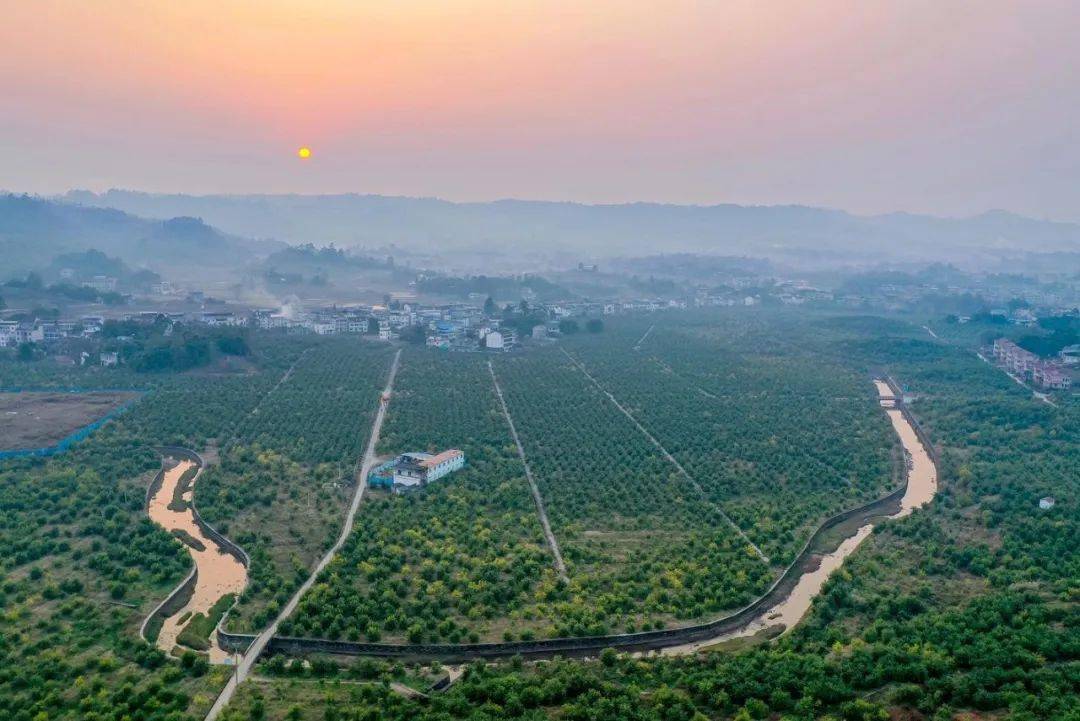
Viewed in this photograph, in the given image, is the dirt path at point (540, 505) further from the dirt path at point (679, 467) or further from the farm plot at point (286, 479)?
the farm plot at point (286, 479)

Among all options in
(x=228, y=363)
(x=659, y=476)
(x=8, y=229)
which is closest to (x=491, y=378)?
(x=228, y=363)

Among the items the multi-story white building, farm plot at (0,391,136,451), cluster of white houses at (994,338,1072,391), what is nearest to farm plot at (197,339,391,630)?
the multi-story white building

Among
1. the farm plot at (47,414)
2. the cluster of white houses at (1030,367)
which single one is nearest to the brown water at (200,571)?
the farm plot at (47,414)

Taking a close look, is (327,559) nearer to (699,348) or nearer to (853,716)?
(853,716)

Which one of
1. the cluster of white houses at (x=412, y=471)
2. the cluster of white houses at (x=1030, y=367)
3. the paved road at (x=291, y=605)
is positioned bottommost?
the paved road at (x=291, y=605)

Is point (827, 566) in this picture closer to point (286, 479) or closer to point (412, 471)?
point (412, 471)

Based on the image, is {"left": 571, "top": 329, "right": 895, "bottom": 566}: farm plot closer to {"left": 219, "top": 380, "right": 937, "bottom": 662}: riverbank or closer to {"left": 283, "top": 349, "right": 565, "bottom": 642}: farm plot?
{"left": 219, "top": 380, "right": 937, "bottom": 662}: riverbank
